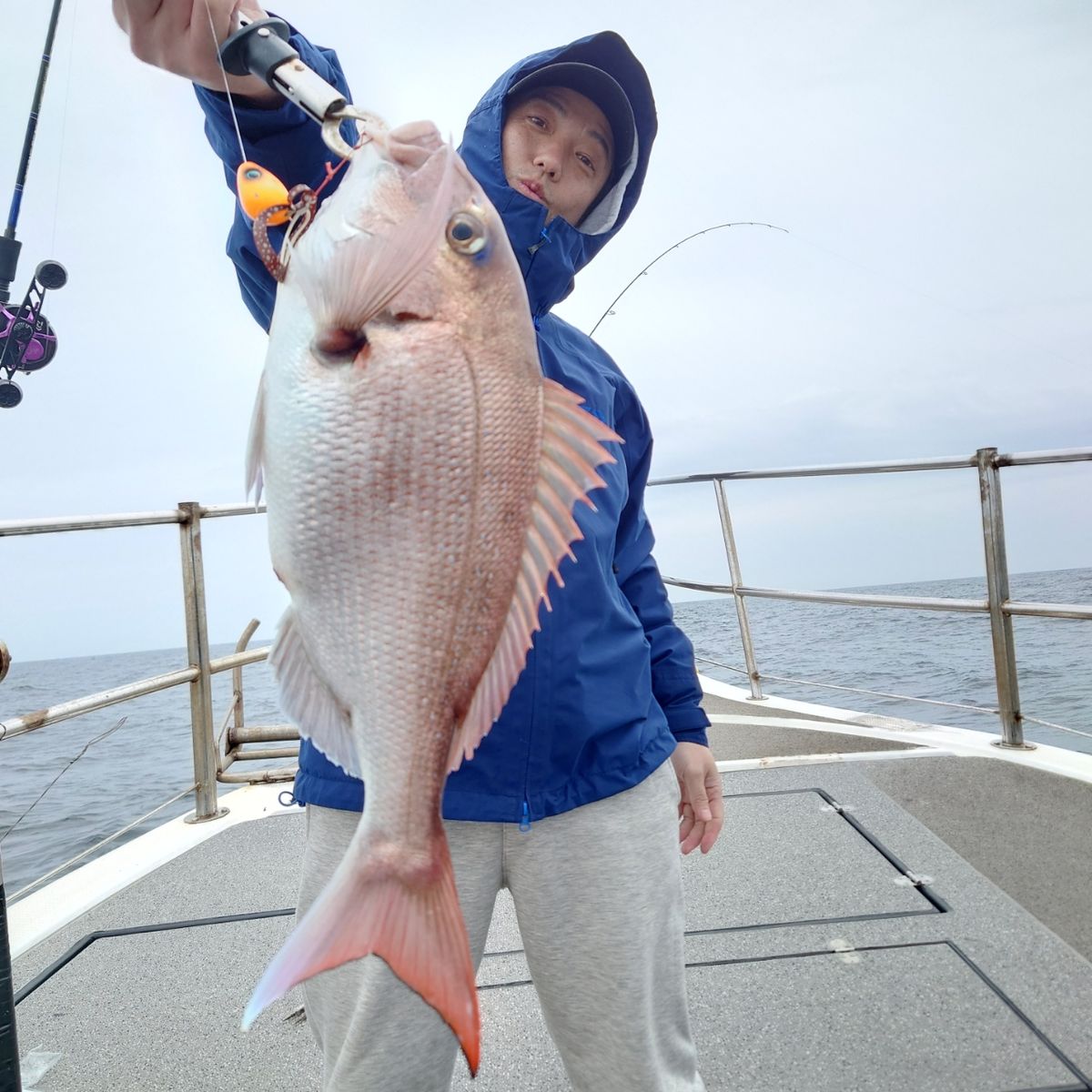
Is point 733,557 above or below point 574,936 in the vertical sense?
above

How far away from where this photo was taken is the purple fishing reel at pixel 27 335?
276cm

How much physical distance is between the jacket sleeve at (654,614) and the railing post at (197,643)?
6.24 ft

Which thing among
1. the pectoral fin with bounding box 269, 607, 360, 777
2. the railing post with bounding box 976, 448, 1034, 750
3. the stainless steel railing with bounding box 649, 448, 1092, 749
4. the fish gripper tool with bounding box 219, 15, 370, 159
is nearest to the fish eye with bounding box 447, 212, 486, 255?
the fish gripper tool with bounding box 219, 15, 370, 159

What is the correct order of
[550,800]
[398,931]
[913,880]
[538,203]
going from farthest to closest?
[913,880] < [538,203] < [550,800] < [398,931]

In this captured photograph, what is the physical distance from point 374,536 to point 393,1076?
762 millimetres

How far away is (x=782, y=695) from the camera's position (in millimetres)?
11133

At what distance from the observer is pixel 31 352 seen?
3.21 m

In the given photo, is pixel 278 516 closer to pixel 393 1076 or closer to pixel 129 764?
pixel 393 1076

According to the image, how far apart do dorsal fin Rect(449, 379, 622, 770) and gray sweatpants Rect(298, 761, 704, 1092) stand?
379 millimetres

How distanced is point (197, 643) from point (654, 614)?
201cm

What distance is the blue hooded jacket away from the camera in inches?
42.6

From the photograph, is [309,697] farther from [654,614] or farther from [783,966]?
[783,966]

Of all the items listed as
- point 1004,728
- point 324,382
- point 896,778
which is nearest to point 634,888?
point 324,382

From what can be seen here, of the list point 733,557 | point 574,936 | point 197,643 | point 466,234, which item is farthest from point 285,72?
point 733,557
